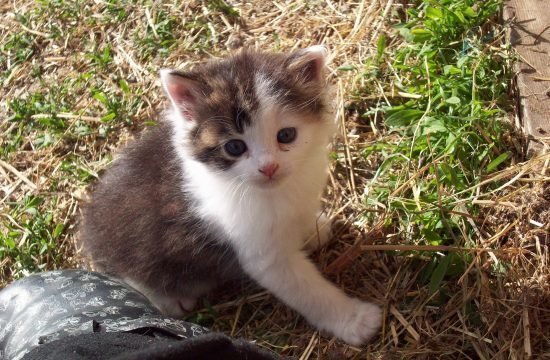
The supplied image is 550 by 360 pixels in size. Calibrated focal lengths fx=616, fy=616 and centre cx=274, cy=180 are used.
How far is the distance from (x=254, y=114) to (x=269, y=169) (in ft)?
0.68

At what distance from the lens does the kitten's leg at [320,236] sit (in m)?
2.87

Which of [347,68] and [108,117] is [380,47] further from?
[108,117]

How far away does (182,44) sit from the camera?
3646 mm

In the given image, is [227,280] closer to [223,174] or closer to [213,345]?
[223,174]

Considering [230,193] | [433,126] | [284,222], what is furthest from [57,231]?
[433,126]

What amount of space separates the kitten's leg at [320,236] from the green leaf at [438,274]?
0.56m

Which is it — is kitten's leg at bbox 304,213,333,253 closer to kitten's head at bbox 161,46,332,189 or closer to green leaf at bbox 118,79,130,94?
kitten's head at bbox 161,46,332,189

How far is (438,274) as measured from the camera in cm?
250

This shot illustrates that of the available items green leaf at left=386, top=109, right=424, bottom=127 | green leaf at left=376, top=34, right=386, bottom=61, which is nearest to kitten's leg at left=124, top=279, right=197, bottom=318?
green leaf at left=386, top=109, right=424, bottom=127

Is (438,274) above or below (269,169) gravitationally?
below

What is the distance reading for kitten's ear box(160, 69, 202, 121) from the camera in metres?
2.28

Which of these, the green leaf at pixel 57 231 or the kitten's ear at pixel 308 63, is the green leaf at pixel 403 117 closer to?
the kitten's ear at pixel 308 63

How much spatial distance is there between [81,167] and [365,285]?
65.8 inches

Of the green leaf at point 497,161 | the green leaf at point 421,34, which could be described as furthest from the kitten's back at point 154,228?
the green leaf at point 421,34
